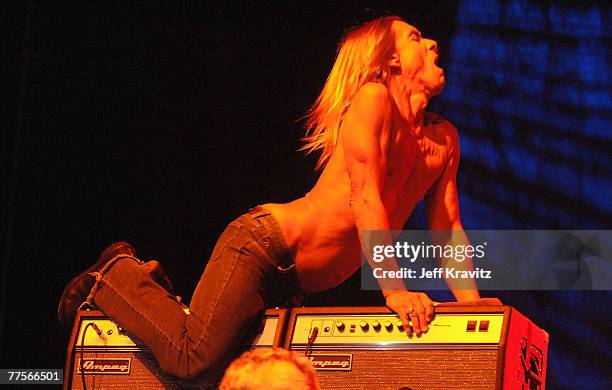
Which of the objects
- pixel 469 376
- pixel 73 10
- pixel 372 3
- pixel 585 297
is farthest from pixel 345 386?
pixel 73 10

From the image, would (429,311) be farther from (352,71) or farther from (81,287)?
(81,287)

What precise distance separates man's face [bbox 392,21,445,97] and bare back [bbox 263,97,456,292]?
0.14 meters

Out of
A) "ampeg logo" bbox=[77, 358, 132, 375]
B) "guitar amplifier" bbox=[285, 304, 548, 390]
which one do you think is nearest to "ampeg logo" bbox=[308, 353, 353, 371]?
"guitar amplifier" bbox=[285, 304, 548, 390]

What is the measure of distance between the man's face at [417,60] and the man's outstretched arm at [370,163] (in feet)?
0.69

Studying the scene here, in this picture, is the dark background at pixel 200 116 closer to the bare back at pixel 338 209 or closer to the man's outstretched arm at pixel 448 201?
the man's outstretched arm at pixel 448 201

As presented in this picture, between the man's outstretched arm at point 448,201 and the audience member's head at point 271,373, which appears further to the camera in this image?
the man's outstretched arm at point 448,201

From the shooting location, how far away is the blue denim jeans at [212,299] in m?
2.34

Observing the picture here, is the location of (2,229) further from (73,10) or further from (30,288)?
(73,10)

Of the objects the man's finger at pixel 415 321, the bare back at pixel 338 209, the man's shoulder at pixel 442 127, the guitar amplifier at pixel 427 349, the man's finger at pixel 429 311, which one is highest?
the man's shoulder at pixel 442 127

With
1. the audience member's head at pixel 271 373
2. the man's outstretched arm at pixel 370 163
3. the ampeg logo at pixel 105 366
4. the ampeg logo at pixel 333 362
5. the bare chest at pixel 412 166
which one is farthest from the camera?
the bare chest at pixel 412 166

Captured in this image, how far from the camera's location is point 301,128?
146 inches

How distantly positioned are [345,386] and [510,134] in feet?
4.73

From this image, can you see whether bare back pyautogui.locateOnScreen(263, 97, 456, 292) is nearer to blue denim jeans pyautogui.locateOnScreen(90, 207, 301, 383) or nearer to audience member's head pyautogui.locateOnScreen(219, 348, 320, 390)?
blue denim jeans pyautogui.locateOnScreen(90, 207, 301, 383)

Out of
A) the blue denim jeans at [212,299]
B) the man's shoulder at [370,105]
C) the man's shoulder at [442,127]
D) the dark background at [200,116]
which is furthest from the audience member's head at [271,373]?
the dark background at [200,116]
